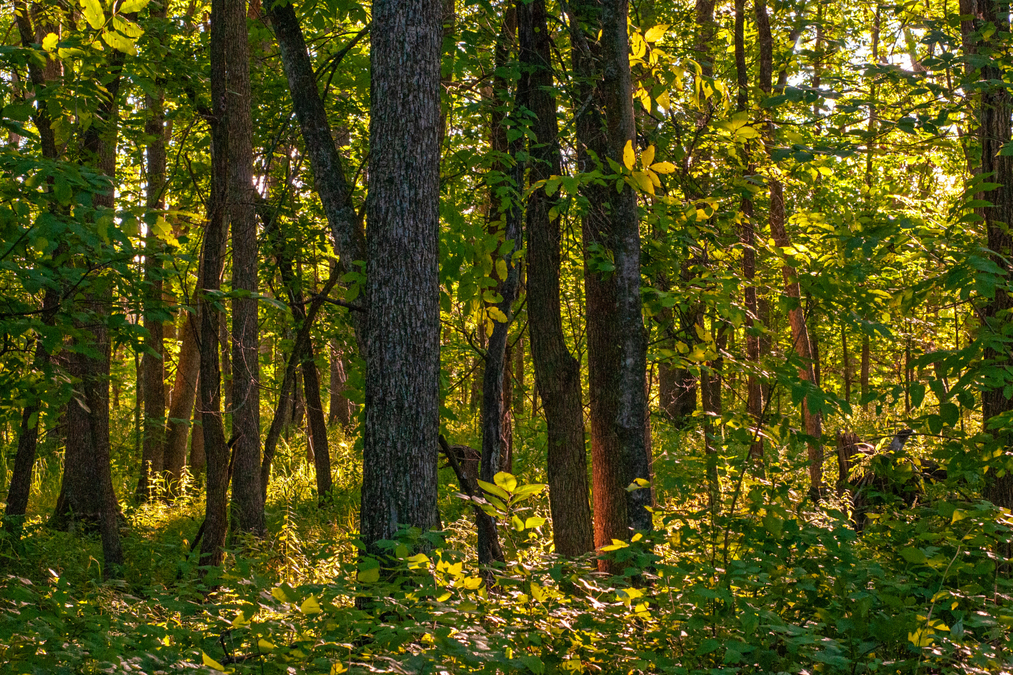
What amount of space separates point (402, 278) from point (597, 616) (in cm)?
212

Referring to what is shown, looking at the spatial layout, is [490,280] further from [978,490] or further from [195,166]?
[195,166]

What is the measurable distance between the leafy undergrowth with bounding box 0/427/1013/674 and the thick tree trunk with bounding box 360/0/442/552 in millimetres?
399

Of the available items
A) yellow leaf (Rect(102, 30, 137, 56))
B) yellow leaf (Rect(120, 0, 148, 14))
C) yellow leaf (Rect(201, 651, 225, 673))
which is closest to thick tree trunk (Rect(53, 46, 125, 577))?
yellow leaf (Rect(102, 30, 137, 56))

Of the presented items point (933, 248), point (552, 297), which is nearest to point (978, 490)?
point (933, 248)

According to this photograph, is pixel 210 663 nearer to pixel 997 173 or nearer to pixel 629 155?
pixel 629 155

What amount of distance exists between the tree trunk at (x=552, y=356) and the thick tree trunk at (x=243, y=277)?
10.2 ft

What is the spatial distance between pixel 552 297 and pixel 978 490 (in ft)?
12.9

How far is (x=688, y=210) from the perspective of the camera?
5145mm

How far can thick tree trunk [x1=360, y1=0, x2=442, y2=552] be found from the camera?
Answer: 13.6 feet

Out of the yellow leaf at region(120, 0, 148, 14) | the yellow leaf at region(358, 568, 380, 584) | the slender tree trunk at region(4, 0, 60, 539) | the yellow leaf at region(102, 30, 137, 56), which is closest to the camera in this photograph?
the yellow leaf at region(358, 568, 380, 584)

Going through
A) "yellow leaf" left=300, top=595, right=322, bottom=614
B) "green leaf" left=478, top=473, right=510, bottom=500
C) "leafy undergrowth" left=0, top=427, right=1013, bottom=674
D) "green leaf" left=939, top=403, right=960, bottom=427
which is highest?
"green leaf" left=939, top=403, right=960, bottom=427

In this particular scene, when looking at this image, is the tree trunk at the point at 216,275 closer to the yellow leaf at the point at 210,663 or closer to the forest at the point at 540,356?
the forest at the point at 540,356

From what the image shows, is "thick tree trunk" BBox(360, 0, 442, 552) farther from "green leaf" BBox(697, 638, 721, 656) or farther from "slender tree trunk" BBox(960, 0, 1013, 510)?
"slender tree trunk" BBox(960, 0, 1013, 510)

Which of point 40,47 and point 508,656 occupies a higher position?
point 40,47
